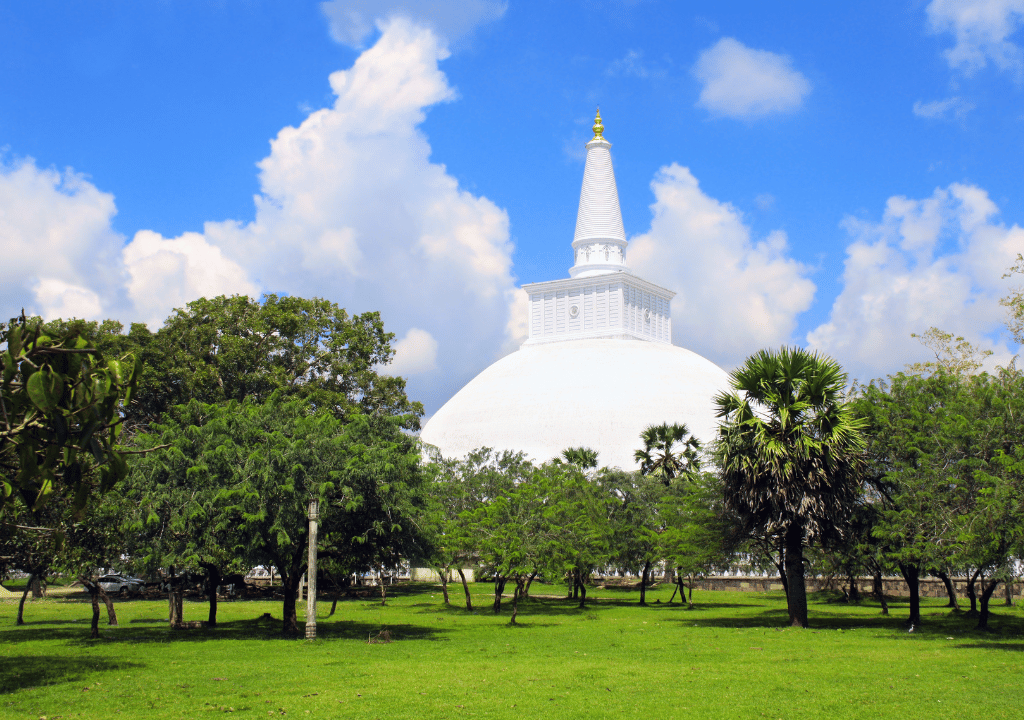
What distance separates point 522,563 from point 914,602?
35.7 ft

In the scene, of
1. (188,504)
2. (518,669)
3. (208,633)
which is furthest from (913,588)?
(188,504)

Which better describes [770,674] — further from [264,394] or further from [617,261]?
[617,261]

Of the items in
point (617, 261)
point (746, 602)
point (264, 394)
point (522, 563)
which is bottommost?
point (746, 602)

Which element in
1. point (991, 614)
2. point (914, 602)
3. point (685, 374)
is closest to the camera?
→ point (914, 602)

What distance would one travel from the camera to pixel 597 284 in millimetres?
65312

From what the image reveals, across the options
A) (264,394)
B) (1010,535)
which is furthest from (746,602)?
(264,394)

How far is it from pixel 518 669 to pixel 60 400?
9.86 metres

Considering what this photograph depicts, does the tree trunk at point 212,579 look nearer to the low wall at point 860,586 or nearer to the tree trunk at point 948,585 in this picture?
the tree trunk at point 948,585

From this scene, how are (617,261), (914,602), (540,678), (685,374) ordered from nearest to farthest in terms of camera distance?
(540,678)
(914,602)
(685,374)
(617,261)

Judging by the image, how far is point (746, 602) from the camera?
3769cm

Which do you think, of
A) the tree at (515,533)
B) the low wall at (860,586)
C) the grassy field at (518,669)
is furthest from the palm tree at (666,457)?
the tree at (515,533)

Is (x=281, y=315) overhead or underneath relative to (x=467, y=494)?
overhead

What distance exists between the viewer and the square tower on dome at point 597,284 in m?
65.0

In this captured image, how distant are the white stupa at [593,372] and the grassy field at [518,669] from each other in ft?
87.2
